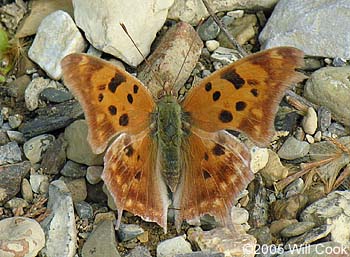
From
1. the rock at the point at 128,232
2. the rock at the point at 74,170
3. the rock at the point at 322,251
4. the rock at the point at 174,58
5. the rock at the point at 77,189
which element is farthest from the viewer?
the rock at the point at 174,58

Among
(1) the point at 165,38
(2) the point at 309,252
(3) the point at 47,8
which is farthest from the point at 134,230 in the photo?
(3) the point at 47,8

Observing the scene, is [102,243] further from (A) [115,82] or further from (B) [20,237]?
(A) [115,82]

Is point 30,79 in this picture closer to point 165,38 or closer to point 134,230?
point 165,38

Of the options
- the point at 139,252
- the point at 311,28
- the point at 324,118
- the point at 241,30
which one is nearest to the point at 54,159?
the point at 139,252

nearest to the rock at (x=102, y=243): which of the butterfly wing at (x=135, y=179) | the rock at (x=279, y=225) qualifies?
the butterfly wing at (x=135, y=179)

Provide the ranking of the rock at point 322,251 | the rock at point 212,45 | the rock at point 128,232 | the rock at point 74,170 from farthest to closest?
1. the rock at point 212,45
2. the rock at point 74,170
3. the rock at point 128,232
4. the rock at point 322,251

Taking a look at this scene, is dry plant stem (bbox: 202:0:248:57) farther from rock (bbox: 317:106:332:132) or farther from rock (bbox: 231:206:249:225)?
rock (bbox: 231:206:249:225)

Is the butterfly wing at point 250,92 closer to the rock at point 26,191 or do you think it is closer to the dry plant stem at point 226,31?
the dry plant stem at point 226,31
